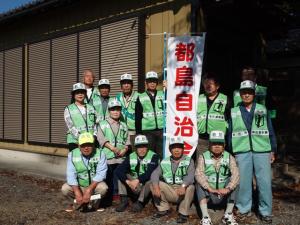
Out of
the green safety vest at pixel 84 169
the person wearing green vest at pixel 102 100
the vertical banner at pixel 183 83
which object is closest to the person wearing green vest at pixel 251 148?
the vertical banner at pixel 183 83

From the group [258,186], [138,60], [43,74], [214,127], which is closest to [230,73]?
[138,60]

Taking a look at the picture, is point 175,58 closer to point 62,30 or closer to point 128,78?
point 128,78

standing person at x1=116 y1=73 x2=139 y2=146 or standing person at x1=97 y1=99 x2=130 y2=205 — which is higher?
standing person at x1=116 y1=73 x2=139 y2=146

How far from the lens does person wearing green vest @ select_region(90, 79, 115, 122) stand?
7.12m

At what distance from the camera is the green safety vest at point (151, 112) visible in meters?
6.94

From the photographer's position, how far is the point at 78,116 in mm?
6820

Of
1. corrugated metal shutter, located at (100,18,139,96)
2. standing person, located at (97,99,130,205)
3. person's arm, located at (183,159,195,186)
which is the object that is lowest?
person's arm, located at (183,159,195,186)

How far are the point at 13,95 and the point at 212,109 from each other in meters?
8.55

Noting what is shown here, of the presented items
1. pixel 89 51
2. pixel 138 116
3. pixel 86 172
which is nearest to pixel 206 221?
pixel 86 172

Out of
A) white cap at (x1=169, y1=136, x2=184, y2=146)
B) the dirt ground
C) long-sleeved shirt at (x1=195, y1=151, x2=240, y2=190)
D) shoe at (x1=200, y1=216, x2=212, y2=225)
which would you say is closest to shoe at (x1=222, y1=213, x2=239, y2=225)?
the dirt ground

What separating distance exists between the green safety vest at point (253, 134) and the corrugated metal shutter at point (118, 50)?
3.40 meters

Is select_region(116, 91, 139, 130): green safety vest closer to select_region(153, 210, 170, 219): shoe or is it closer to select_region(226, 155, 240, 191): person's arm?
select_region(153, 210, 170, 219): shoe

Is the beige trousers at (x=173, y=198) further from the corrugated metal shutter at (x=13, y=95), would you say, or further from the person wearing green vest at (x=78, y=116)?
the corrugated metal shutter at (x=13, y=95)

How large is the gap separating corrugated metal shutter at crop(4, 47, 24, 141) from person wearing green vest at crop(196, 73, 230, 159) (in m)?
7.78
